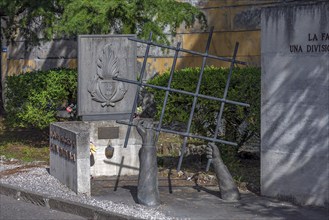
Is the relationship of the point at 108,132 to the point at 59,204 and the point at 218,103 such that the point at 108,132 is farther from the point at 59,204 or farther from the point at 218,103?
the point at 59,204

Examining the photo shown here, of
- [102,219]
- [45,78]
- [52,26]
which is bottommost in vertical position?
[102,219]

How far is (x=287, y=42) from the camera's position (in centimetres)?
A: 1121

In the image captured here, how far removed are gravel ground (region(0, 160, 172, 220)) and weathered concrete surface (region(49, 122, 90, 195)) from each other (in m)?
0.14

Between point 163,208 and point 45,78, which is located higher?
point 45,78

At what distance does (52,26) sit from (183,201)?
24.7 feet

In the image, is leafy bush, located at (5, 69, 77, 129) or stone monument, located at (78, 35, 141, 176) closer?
stone monument, located at (78, 35, 141, 176)

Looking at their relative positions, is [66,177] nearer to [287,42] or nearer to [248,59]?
[287,42]

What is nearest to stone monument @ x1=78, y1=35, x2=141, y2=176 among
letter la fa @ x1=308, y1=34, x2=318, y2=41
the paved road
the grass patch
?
the grass patch

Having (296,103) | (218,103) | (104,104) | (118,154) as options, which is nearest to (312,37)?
(296,103)

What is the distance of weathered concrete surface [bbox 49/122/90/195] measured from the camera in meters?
12.0

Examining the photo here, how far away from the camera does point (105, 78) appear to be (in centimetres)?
1452

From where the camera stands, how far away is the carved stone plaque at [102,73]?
47.3ft

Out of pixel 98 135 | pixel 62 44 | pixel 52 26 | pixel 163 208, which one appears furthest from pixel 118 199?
pixel 62 44

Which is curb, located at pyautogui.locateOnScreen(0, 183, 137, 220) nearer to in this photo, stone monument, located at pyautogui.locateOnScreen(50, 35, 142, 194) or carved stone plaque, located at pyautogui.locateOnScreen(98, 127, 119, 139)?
stone monument, located at pyautogui.locateOnScreen(50, 35, 142, 194)
